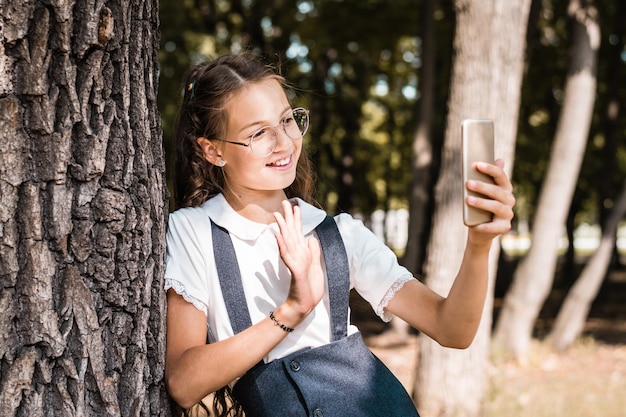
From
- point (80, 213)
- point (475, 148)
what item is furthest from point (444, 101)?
point (80, 213)

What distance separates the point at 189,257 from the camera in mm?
2195

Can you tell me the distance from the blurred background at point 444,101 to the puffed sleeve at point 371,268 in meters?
0.72

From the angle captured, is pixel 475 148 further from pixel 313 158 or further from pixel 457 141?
pixel 457 141

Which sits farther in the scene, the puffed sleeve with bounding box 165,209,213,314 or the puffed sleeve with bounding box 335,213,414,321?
the puffed sleeve with bounding box 335,213,414,321

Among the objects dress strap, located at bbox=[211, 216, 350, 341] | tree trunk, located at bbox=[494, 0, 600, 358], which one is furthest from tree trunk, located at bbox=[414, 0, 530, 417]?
dress strap, located at bbox=[211, 216, 350, 341]

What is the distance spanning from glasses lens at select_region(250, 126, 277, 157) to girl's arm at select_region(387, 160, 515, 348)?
1.90 feet

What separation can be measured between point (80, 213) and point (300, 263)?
575mm

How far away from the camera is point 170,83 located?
11977 mm

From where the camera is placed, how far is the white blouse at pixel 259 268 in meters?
2.17

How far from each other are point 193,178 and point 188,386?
27.5 inches

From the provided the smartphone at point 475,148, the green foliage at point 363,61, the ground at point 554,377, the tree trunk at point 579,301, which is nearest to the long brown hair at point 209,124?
the smartphone at point 475,148

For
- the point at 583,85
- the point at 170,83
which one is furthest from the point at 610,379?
the point at 170,83

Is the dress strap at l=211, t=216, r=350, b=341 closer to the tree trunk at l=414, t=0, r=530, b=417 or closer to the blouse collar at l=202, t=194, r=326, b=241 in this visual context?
the blouse collar at l=202, t=194, r=326, b=241

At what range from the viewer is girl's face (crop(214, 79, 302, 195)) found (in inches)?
90.6
